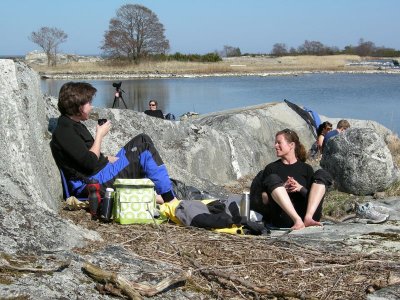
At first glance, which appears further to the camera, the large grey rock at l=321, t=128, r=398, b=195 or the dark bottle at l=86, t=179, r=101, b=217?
the large grey rock at l=321, t=128, r=398, b=195

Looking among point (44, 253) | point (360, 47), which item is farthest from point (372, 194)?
point (360, 47)

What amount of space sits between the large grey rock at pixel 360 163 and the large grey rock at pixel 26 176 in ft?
14.3

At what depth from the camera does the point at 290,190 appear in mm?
5910

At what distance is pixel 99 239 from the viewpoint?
14.3 ft

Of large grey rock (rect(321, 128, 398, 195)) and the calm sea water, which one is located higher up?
large grey rock (rect(321, 128, 398, 195))

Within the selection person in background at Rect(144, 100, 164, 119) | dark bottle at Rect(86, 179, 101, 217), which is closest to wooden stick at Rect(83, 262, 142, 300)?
dark bottle at Rect(86, 179, 101, 217)

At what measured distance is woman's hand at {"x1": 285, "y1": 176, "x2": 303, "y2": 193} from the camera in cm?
586

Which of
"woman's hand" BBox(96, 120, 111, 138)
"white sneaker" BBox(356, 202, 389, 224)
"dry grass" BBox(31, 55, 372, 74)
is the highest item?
"woman's hand" BBox(96, 120, 111, 138)

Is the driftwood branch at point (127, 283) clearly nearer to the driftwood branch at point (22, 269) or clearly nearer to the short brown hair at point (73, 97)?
the driftwood branch at point (22, 269)

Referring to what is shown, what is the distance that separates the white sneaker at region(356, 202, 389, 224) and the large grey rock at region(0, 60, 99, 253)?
8.47 ft

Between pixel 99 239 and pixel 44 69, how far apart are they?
178 feet

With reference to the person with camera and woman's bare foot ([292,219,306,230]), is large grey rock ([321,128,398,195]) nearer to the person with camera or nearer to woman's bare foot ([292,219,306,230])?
woman's bare foot ([292,219,306,230])

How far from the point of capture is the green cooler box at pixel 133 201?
5.28 metres

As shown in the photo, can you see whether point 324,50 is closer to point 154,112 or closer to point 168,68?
point 168,68
